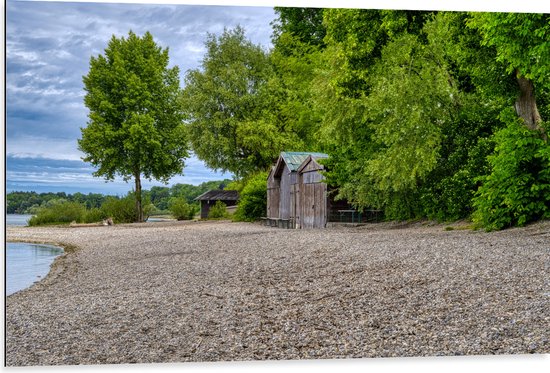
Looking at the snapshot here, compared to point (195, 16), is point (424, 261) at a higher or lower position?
lower

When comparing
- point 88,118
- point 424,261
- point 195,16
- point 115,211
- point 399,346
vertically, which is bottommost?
point 399,346

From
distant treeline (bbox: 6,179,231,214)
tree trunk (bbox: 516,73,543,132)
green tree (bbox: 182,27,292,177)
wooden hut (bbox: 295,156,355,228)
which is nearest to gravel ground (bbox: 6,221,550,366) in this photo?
distant treeline (bbox: 6,179,231,214)

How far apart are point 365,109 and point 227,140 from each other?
737cm

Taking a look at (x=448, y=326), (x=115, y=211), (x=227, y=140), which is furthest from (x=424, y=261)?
(x=227, y=140)

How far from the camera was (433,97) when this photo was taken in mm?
13859

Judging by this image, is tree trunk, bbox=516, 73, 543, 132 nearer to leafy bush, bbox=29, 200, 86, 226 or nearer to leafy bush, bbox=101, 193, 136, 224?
leafy bush, bbox=101, 193, 136, 224

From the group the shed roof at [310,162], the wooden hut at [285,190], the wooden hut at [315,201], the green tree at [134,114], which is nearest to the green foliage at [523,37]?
the green tree at [134,114]

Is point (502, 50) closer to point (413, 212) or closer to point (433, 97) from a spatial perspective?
point (433, 97)

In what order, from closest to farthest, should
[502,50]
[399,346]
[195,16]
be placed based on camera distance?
[399,346] < [195,16] < [502,50]

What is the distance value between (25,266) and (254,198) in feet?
53.3

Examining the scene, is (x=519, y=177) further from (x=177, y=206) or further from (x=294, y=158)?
(x=294, y=158)

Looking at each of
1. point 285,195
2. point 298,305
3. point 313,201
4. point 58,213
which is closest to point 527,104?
point 298,305

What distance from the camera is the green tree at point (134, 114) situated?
22.8 ft

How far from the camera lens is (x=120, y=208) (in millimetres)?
8008
